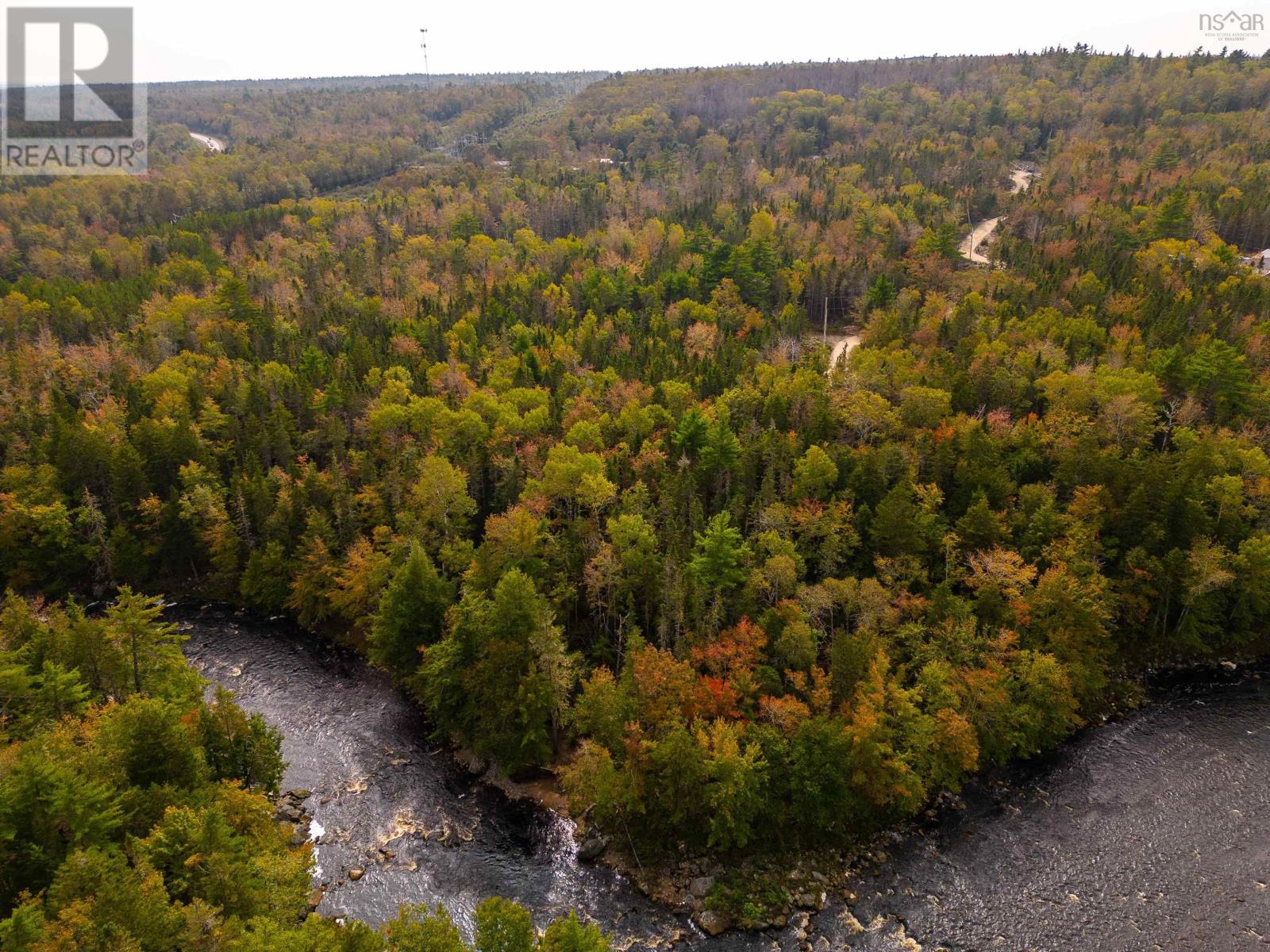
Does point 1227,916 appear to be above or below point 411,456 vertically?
below

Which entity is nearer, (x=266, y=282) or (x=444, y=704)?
(x=444, y=704)

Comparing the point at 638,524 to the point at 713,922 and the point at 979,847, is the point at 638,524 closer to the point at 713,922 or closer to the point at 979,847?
the point at 713,922

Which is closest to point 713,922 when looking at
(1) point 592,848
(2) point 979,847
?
(1) point 592,848

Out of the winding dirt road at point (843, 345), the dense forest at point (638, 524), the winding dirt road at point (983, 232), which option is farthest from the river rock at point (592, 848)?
the winding dirt road at point (983, 232)

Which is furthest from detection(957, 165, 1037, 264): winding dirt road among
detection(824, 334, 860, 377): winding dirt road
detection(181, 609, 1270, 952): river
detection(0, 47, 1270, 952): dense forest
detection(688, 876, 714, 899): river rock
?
detection(688, 876, 714, 899): river rock

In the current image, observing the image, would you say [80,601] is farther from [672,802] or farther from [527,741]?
[672,802]

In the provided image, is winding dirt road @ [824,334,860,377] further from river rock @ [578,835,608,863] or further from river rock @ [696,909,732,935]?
river rock @ [696,909,732,935]

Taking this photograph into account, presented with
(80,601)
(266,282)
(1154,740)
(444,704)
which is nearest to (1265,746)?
(1154,740)

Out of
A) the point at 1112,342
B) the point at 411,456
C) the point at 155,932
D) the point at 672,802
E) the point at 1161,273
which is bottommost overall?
the point at 672,802

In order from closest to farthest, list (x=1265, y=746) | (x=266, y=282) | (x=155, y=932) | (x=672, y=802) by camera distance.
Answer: (x=155, y=932), (x=672, y=802), (x=1265, y=746), (x=266, y=282)
